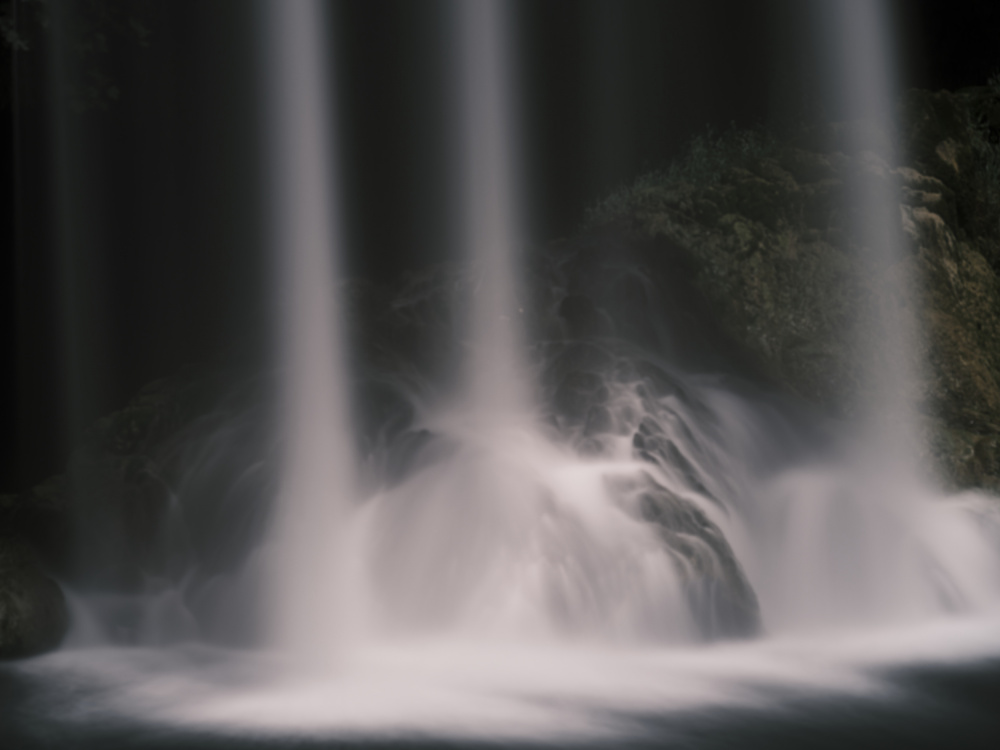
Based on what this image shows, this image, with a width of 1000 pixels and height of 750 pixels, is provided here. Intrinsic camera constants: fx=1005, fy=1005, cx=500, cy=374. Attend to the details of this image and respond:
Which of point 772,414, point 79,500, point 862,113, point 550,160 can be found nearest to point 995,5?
point 862,113

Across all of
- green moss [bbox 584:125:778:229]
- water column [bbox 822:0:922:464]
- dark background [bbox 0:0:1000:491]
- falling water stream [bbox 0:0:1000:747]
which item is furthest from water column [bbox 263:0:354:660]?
water column [bbox 822:0:922:464]

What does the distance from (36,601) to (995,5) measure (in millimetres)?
12099

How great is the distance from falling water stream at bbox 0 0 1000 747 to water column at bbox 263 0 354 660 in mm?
22

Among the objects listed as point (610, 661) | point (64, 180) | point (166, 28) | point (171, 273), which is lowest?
point (610, 661)

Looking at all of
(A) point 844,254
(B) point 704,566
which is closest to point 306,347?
(B) point 704,566

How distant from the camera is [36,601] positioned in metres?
5.85

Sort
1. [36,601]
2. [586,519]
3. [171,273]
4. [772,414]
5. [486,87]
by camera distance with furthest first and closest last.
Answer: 1. [486,87]
2. [171,273]
3. [772,414]
4. [586,519]
5. [36,601]

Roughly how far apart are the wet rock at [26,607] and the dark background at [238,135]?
2257mm

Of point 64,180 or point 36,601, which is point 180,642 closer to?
point 36,601

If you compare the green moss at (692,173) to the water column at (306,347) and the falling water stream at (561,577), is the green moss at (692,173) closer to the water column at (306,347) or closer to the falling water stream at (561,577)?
the falling water stream at (561,577)

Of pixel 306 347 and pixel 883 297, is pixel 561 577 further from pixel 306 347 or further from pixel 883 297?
pixel 883 297

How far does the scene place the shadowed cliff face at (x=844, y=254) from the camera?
27.6 ft

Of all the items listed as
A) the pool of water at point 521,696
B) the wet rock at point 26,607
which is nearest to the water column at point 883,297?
the pool of water at point 521,696

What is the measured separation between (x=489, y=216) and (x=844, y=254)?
3519 millimetres
